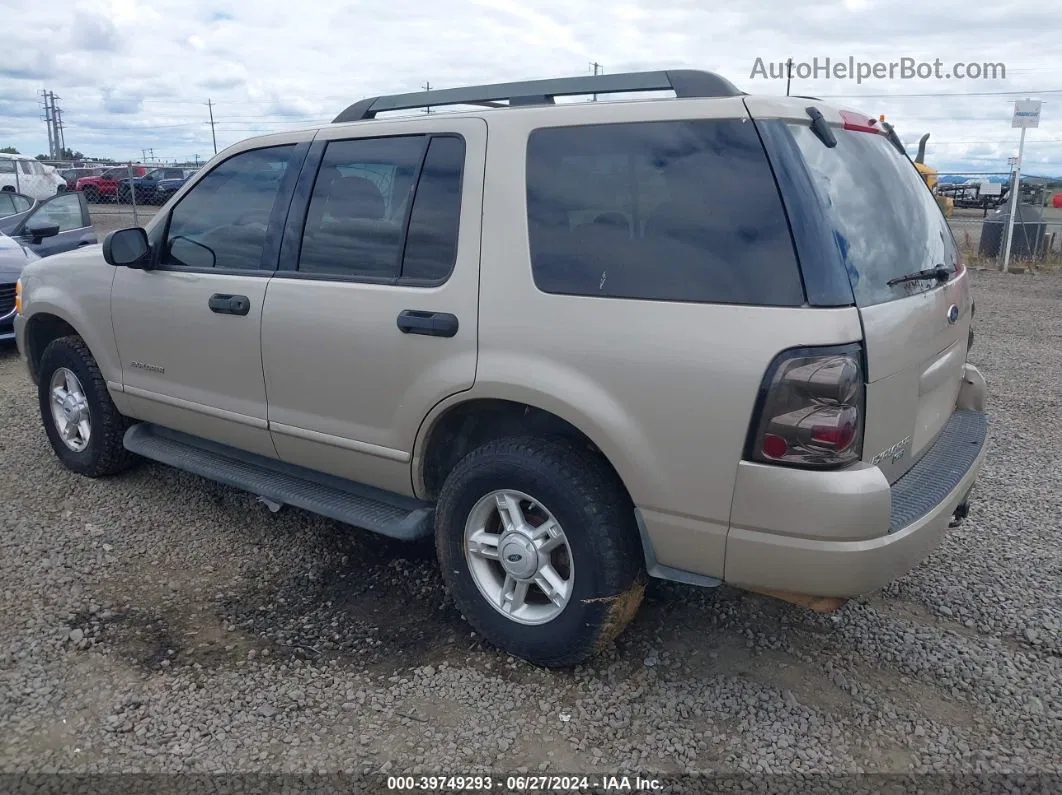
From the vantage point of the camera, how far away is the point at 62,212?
1021 cm

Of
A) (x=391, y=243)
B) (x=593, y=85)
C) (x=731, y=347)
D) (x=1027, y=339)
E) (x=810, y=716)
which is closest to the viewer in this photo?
(x=731, y=347)

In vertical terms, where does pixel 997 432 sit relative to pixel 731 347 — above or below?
below

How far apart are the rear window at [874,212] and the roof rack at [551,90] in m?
0.38

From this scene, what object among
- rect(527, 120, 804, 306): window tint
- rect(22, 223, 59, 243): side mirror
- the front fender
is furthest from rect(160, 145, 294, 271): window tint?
rect(22, 223, 59, 243): side mirror

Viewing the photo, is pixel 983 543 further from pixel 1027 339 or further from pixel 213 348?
pixel 1027 339

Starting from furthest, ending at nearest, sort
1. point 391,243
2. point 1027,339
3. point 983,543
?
1. point 1027,339
2. point 983,543
3. point 391,243

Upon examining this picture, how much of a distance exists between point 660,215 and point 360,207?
1.34 metres

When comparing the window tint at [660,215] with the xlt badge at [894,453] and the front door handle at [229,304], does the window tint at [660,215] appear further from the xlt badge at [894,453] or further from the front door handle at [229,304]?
the front door handle at [229,304]

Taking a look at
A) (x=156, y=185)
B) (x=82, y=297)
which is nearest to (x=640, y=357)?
(x=82, y=297)

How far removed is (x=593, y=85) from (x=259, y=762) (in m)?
2.49

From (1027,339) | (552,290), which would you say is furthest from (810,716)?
(1027,339)

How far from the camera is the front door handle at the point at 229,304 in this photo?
3701 millimetres

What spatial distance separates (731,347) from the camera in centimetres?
251

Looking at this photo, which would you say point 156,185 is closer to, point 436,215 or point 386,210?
point 386,210
